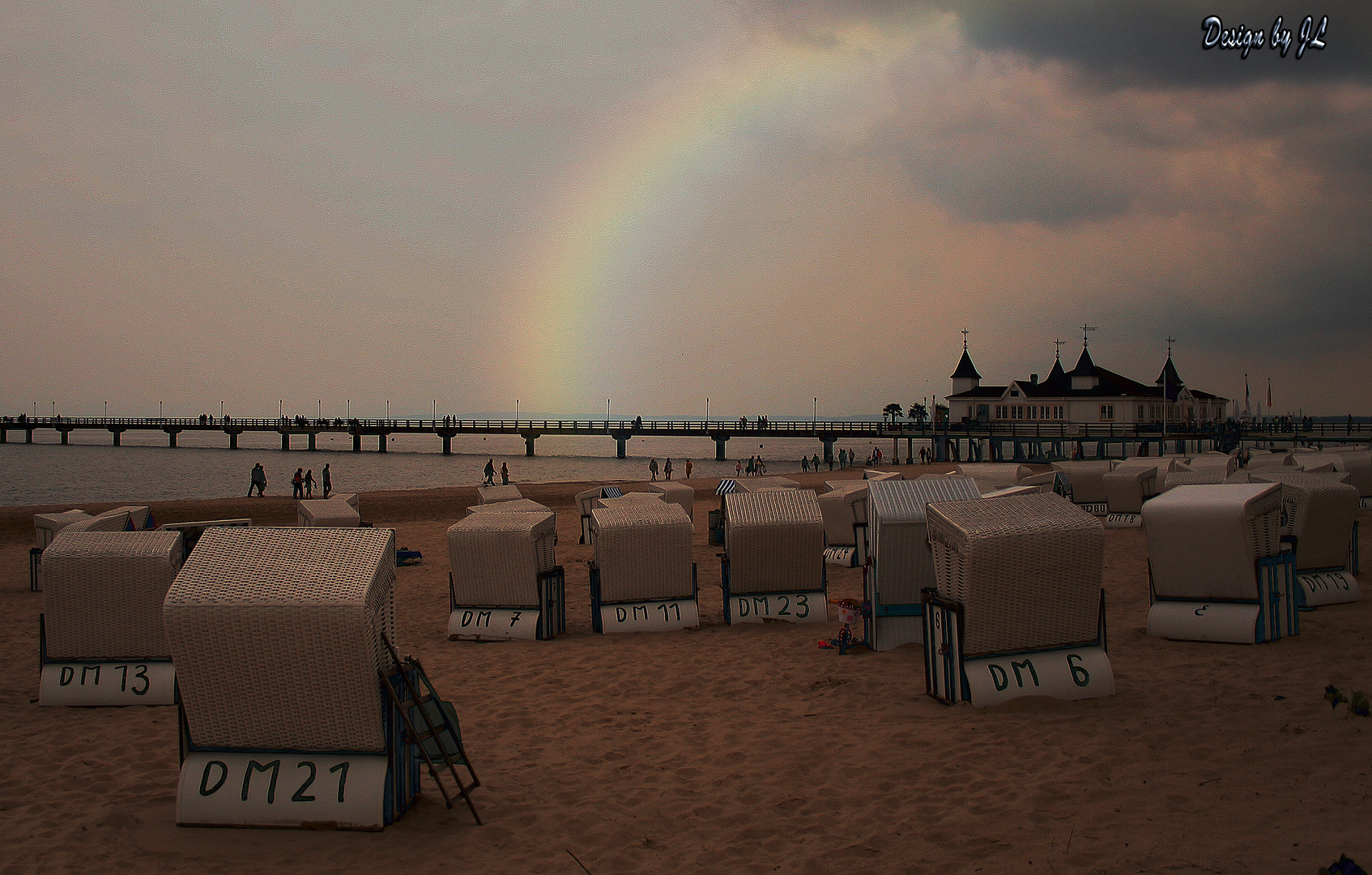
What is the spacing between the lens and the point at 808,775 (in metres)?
6.17

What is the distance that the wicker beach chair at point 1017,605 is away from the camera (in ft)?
23.3

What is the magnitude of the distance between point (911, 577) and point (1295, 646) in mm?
3600

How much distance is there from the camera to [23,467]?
7388cm

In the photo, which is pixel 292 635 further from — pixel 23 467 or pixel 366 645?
pixel 23 467

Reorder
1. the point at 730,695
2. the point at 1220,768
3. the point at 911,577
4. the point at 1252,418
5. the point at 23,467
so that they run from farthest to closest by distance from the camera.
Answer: the point at 23,467 < the point at 1252,418 < the point at 911,577 < the point at 730,695 < the point at 1220,768

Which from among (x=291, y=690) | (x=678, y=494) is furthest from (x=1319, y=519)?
(x=678, y=494)

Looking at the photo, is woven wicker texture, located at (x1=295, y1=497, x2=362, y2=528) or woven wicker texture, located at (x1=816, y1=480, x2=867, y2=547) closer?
woven wicker texture, located at (x1=295, y1=497, x2=362, y2=528)

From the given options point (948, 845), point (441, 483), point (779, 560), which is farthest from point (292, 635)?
point (441, 483)

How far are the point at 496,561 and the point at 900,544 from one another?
4.87 metres

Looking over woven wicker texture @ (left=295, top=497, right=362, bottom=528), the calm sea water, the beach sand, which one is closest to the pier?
the calm sea water

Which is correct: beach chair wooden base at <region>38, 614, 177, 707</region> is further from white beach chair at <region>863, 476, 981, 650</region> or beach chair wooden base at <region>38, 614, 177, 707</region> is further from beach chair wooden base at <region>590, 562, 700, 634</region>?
white beach chair at <region>863, 476, 981, 650</region>

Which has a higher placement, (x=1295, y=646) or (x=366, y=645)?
(x=366, y=645)

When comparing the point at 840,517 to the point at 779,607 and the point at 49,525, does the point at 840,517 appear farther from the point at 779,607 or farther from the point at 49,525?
the point at 49,525

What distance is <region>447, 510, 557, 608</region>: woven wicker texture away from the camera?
443 inches
